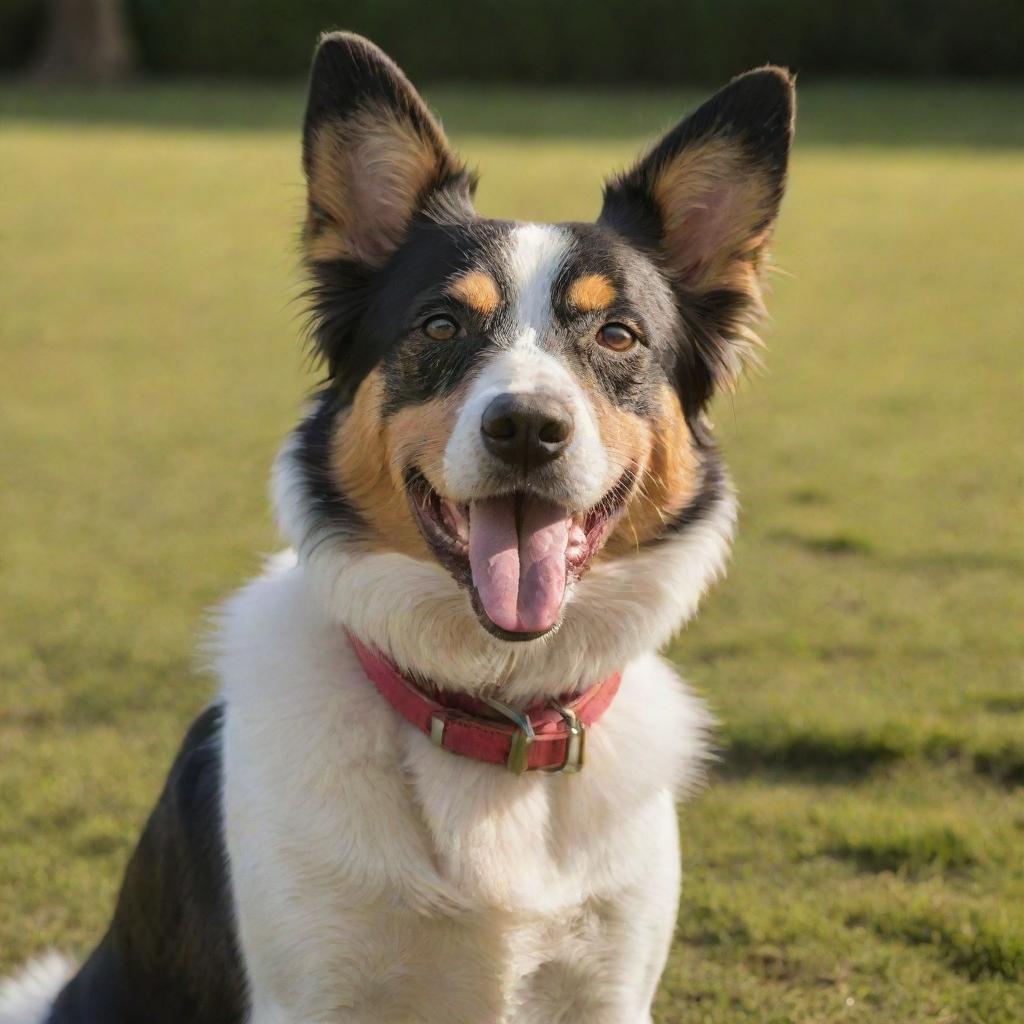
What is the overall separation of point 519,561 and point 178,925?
1.15m

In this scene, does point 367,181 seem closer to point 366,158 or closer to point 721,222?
point 366,158

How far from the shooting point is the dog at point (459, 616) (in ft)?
11.0

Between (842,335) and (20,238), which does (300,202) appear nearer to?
(842,335)

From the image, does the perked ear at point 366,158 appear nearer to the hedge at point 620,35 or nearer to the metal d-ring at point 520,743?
the metal d-ring at point 520,743

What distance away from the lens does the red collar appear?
3.50 metres

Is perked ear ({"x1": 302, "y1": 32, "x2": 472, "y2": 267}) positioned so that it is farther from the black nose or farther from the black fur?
the black fur

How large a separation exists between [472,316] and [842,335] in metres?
9.39

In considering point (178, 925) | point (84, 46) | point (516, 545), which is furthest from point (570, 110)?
point (178, 925)

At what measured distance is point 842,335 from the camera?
41.3ft

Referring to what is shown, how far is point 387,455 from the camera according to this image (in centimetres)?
366

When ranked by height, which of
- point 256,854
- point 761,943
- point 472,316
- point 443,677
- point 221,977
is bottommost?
point 761,943

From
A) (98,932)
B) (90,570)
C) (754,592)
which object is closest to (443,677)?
(98,932)

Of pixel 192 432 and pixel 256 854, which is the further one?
pixel 192 432

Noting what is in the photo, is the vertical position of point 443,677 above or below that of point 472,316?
below
